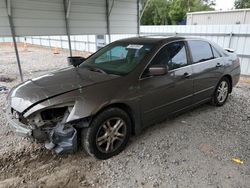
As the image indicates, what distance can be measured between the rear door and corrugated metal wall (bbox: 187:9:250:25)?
12.9 m

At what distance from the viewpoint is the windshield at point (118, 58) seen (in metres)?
3.03

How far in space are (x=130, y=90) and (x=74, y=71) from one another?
1.03 m

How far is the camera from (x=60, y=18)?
5.79 meters

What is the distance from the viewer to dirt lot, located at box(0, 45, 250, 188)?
2.41 metres

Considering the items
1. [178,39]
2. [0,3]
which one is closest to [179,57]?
[178,39]

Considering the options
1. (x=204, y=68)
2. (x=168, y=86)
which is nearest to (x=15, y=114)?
(x=168, y=86)

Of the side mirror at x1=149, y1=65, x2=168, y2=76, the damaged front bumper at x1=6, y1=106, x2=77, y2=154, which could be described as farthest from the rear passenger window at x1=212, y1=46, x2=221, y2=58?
the damaged front bumper at x1=6, y1=106, x2=77, y2=154

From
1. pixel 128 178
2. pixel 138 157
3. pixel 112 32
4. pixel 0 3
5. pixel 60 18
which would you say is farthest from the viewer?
pixel 112 32

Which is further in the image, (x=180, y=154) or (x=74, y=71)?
(x=74, y=71)

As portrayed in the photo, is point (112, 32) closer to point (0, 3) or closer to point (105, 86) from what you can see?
point (0, 3)

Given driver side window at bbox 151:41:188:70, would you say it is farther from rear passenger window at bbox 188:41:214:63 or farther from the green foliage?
the green foliage

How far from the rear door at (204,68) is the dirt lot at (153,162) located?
647 millimetres

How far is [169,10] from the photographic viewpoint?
29469mm

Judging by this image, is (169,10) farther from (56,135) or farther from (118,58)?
(56,135)
